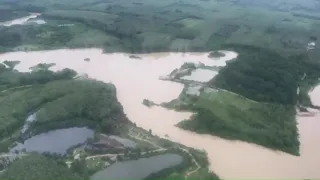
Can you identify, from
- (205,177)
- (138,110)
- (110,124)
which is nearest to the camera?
(205,177)

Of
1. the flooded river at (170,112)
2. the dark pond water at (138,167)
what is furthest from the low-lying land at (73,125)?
the flooded river at (170,112)

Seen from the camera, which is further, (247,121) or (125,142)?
(247,121)

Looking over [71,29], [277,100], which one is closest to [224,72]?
[277,100]

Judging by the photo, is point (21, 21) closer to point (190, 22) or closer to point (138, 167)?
point (190, 22)

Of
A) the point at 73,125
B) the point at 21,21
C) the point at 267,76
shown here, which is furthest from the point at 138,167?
the point at 21,21

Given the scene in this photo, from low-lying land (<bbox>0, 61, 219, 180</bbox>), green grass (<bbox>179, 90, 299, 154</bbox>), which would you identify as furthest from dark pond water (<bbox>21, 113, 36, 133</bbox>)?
green grass (<bbox>179, 90, 299, 154</bbox>)

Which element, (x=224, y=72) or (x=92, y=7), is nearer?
(x=224, y=72)

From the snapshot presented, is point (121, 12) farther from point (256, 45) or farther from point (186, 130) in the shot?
point (186, 130)
